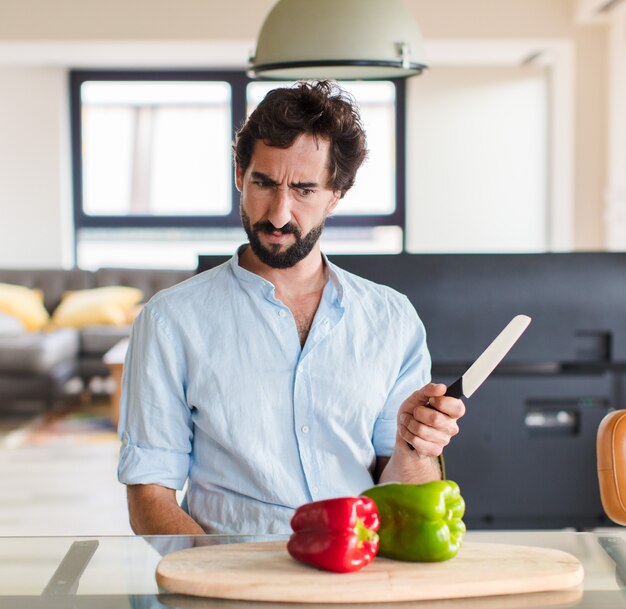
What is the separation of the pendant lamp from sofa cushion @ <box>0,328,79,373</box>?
12.7ft

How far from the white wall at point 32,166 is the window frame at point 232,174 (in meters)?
0.17

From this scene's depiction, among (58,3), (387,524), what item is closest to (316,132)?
(387,524)

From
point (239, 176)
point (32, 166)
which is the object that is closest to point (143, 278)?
point (32, 166)

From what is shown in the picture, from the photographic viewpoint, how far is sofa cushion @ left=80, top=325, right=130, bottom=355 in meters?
7.09

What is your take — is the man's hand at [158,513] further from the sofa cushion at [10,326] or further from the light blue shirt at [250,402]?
the sofa cushion at [10,326]

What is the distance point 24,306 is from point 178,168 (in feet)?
6.26

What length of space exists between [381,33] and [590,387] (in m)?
1.19

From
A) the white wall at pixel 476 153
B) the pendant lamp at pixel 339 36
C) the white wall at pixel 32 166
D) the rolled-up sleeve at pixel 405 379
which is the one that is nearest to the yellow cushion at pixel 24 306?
the white wall at pixel 32 166

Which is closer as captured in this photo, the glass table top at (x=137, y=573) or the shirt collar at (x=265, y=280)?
the glass table top at (x=137, y=573)

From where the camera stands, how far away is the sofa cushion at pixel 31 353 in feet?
21.1

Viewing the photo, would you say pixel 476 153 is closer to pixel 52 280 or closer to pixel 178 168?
pixel 178 168

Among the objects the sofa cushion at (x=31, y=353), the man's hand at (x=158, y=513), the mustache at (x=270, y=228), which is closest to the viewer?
the man's hand at (x=158, y=513)

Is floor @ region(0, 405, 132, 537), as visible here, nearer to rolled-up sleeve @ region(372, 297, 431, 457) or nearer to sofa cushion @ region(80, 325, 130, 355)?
sofa cushion @ region(80, 325, 130, 355)

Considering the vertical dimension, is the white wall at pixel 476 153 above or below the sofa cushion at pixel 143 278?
above
